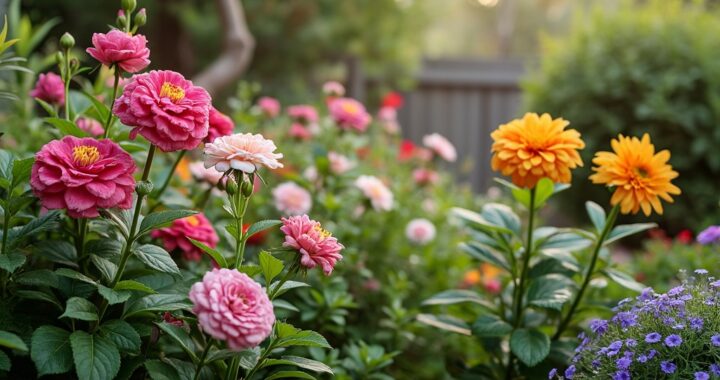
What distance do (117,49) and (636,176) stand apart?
1.08m

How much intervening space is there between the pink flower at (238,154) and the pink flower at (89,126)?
2.15 feet

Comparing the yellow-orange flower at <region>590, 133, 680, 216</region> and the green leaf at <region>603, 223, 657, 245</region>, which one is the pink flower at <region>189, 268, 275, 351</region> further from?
the green leaf at <region>603, 223, 657, 245</region>

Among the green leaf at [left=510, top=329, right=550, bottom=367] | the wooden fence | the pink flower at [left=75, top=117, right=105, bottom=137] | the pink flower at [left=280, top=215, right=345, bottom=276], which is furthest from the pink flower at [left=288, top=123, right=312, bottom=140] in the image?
the wooden fence

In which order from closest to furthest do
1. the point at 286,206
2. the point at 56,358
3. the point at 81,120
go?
the point at 56,358, the point at 81,120, the point at 286,206

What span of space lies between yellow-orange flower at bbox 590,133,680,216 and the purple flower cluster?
203mm

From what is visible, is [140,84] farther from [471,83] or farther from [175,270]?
[471,83]

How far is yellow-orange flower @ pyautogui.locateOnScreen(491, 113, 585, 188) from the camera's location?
1.52 meters

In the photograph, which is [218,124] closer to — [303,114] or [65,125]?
[65,125]

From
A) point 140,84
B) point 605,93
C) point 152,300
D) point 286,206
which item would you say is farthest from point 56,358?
→ point 605,93

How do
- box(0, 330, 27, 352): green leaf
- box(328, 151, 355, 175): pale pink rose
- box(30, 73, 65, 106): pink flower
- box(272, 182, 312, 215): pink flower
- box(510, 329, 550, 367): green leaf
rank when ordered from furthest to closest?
1. box(328, 151, 355, 175): pale pink rose
2. box(272, 182, 312, 215): pink flower
3. box(30, 73, 65, 106): pink flower
4. box(510, 329, 550, 367): green leaf
5. box(0, 330, 27, 352): green leaf

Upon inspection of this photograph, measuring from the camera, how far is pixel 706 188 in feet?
12.2

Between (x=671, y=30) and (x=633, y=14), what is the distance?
0.87 ft

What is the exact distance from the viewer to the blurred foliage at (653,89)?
3.70 meters

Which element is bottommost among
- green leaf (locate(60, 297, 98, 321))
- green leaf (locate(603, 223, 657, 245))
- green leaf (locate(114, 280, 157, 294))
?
green leaf (locate(603, 223, 657, 245))
